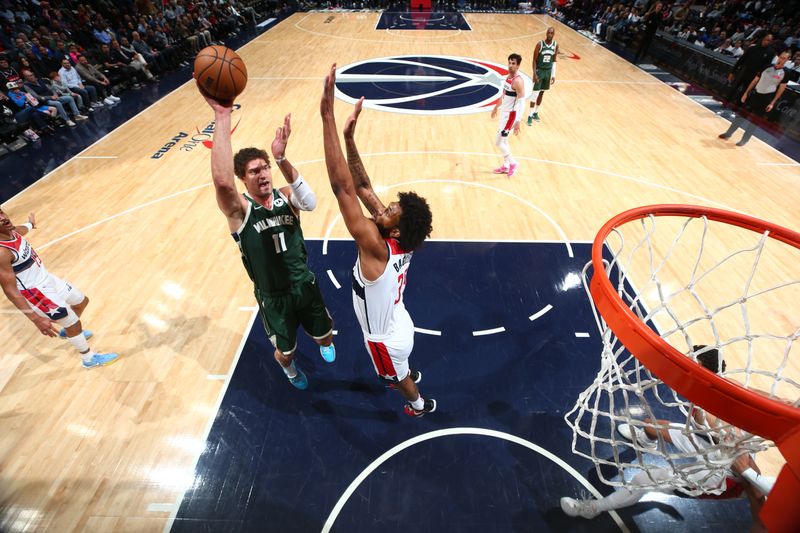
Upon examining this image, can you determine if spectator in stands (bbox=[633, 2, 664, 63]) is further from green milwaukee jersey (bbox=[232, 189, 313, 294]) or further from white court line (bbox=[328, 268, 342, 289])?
green milwaukee jersey (bbox=[232, 189, 313, 294])

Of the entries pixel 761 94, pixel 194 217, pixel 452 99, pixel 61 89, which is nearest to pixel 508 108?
pixel 452 99

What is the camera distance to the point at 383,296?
260 centimetres

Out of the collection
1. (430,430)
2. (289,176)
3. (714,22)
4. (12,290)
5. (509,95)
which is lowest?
(430,430)

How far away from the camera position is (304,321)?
343 cm

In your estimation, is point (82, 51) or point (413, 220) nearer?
point (413, 220)

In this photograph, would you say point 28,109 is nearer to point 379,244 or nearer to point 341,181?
point 341,181

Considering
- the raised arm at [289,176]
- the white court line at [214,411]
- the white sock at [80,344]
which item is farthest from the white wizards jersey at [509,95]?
the white sock at [80,344]

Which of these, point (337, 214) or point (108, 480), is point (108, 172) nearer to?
point (337, 214)

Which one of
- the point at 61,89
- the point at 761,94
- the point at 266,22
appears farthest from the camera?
the point at 266,22

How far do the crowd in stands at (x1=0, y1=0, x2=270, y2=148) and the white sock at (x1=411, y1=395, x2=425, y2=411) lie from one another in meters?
9.58

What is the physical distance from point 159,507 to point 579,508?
3055 mm

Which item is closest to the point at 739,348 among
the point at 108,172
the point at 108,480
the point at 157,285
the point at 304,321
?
the point at 304,321

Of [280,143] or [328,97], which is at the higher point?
[328,97]

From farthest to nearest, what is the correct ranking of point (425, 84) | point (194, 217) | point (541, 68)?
point (425, 84)
point (541, 68)
point (194, 217)
